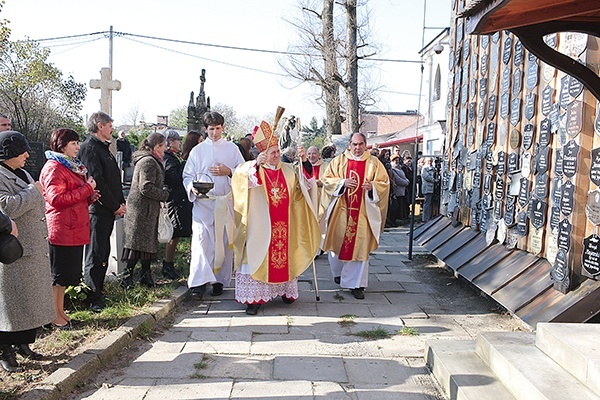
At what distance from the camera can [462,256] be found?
6.71 metres

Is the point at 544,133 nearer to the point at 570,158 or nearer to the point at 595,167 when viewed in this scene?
the point at 570,158

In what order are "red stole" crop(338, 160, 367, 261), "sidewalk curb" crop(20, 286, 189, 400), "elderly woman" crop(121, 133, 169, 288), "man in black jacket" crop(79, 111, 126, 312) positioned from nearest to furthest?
"sidewalk curb" crop(20, 286, 189, 400), "man in black jacket" crop(79, 111, 126, 312), "elderly woman" crop(121, 133, 169, 288), "red stole" crop(338, 160, 367, 261)

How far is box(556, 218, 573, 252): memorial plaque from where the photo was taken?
4316mm

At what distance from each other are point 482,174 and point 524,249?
5.14ft

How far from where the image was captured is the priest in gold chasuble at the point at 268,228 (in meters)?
5.65

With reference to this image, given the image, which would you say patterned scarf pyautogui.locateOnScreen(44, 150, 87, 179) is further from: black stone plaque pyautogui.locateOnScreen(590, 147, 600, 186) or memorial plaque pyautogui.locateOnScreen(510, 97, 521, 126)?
memorial plaque pyautogui.locateOnScreen(510, 97, 521, 126)

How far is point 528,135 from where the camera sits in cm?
528

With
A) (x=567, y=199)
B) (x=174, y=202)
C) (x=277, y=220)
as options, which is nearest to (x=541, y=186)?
(x=567, y=199)

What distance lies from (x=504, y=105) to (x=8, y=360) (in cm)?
518

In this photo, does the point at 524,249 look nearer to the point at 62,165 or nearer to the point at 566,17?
the point at 566,17

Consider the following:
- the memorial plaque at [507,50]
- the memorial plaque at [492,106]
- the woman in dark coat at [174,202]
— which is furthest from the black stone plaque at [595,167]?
the woman in dark coat at [174,202]

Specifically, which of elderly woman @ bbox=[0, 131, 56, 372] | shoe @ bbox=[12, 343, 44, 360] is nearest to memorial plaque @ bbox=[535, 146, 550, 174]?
elderly woman @ bbox=[0, 131, 56, 372]

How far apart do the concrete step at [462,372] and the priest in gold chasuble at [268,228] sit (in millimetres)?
1888

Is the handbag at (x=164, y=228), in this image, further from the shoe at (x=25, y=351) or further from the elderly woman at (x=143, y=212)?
the shoe at (x=25, y=351)
